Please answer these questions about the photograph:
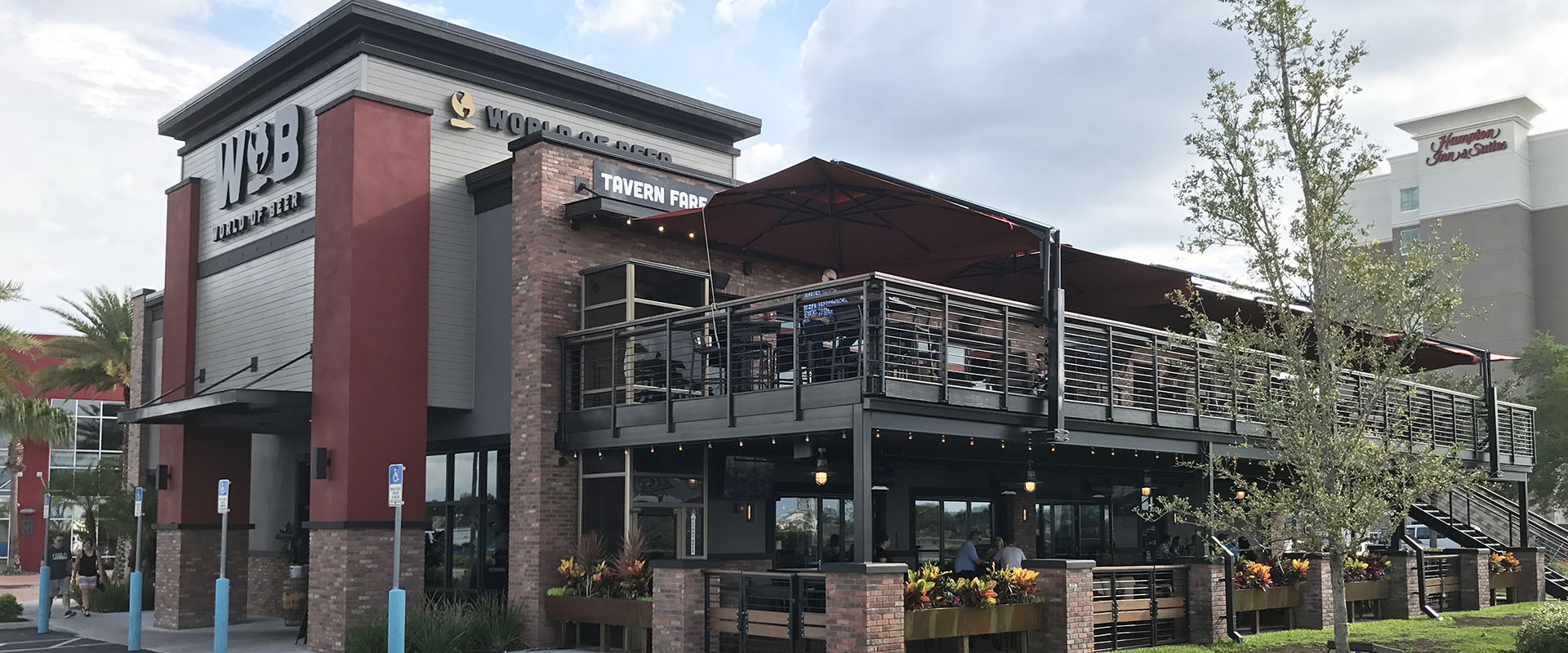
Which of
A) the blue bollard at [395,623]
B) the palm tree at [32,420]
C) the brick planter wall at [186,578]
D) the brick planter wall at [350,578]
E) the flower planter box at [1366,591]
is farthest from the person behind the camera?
the palm tree at [32,420]

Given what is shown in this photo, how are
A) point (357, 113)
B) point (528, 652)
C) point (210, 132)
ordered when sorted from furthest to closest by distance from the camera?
point (210, 132) < point (357, 113) < point (528, 652)

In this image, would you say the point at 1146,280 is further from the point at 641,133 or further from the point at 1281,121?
the point at 641,133

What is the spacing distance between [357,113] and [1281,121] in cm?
1218

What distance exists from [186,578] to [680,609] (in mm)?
11134

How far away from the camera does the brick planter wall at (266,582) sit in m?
23.1

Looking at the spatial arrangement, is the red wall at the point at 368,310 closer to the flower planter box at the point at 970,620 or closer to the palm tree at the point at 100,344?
the flower planter box at the point at 970,620

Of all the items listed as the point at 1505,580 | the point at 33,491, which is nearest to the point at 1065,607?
the point at 1505,580

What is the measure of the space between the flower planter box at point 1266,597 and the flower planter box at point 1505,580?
22.8 ft

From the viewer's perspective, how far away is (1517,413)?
26.1 m

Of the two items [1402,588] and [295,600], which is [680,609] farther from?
[1402,588]

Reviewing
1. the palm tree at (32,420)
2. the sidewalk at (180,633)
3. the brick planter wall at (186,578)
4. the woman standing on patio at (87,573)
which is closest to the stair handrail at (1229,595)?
the sidewalk at (180,633)

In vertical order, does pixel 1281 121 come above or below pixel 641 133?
below

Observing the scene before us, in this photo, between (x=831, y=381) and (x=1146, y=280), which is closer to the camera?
(x=831, y=381)

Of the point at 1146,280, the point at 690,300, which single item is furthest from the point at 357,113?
the point at 1146,280
